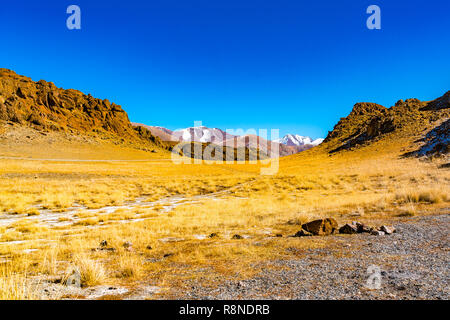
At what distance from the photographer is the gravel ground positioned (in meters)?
3.88

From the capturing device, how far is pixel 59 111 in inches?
5212

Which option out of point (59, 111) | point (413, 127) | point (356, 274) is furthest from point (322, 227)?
point (59, 111)

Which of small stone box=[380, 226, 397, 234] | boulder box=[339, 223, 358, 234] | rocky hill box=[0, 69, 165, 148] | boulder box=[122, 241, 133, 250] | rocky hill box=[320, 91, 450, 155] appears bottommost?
boulder box=[122, 241, 133, 250]

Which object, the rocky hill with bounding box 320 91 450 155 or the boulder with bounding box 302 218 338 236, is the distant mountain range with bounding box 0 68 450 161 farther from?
the boulder with bounding box 302 218 338 236

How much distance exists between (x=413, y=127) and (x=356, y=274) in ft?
242

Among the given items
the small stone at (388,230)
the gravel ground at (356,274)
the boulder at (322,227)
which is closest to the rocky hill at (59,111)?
the boulder at (322,227)

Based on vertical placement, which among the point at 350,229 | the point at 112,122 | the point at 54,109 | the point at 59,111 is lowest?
the point at 350,229

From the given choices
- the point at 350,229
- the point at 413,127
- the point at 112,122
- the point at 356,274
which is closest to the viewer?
the point at 356,274

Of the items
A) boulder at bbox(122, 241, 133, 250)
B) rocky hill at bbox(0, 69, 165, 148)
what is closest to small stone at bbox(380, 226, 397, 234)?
boulder at bbox(122, 241, 133, 250)

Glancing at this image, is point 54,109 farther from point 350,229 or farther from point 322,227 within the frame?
point 350,229

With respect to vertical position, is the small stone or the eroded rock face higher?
the eroded rock face

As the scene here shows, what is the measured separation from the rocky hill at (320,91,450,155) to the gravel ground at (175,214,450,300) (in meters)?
43.4

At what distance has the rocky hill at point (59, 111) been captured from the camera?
10669 centimetres
